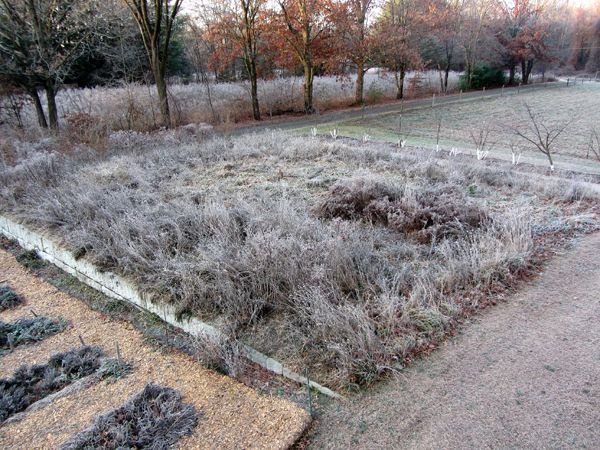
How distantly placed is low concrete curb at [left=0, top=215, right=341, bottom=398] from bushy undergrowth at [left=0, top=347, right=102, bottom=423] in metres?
0.60

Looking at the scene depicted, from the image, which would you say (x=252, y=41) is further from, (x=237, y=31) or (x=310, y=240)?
(x=310, y=240)

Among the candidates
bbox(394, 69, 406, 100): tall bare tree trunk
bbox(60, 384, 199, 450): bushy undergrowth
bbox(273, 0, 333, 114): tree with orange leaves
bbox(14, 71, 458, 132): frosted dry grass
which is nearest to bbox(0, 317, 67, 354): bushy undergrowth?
bbox(60, 384, 199, 450): bushy undergrowth

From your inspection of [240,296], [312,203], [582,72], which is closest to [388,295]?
[240,296]

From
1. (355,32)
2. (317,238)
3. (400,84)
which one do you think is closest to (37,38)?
(317,238)

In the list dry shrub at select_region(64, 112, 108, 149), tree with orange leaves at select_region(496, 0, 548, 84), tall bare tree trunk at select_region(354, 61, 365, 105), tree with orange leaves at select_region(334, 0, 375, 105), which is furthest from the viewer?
tree with orange leaves at select_region(496, 0, 548, 84)

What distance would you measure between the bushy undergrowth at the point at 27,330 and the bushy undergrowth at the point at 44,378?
506 millimetres

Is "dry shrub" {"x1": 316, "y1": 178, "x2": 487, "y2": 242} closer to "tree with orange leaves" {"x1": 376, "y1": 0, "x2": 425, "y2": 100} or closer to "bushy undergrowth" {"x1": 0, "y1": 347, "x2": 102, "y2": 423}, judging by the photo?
"bushy undergrowth" {"x1": 0, "y1": 347, "x2": 102, "y2": 423}

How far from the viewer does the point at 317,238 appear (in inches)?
160

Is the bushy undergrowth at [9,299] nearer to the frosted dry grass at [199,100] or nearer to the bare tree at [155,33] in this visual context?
the frosted dry grass at [199,100]

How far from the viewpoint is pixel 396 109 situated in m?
18.6

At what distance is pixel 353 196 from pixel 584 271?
2484 millimetres

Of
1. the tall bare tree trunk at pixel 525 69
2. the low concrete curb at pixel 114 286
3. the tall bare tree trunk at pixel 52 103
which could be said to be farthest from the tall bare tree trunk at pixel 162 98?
the tall bare tree trunk at pixel 525 69

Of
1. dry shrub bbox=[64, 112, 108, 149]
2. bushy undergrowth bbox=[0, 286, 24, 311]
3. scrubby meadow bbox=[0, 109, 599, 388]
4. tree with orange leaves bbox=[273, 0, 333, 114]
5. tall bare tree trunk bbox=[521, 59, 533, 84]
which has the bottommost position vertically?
bushy undergrowth bbox=[0, 286, 24, 311]

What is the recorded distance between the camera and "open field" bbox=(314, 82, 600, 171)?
1072 centimetres
